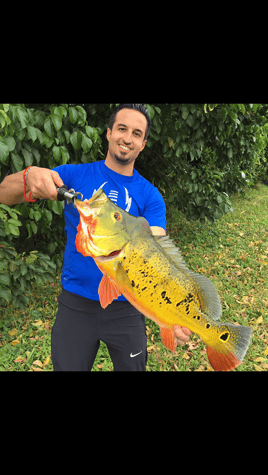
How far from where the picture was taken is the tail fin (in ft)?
4.57

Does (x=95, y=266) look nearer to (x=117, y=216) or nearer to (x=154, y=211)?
(x=154, y=211)

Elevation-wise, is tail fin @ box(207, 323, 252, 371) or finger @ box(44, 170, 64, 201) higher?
finger @ box(44, 170, 64, 201)

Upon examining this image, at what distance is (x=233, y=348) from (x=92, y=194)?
1.18 meters

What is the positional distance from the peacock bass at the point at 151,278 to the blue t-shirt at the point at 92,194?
520 mm

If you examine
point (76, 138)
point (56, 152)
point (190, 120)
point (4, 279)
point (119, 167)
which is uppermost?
point (190, 120)

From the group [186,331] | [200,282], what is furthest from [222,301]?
[200,282]

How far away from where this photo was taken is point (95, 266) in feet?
6.40

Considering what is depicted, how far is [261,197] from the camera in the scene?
12.5 m

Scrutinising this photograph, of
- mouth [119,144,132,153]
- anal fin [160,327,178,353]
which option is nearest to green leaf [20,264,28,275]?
mouth [119,144,132,153]

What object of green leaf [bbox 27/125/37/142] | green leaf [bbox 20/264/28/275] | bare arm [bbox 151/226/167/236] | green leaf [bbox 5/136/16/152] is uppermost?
green leaf [bbox 27/125/37/142]

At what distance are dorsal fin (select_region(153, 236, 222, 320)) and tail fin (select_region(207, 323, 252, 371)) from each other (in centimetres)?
9

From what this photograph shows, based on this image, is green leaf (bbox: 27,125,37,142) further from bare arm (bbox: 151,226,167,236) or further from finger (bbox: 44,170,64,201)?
bare arm (bbox: 151,226,167,236)

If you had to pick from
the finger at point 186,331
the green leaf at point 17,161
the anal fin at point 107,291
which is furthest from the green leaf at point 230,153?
the anal fin at point 107,291

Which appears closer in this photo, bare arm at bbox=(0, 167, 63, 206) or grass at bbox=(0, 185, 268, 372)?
bare arm at bbox=(0, 167, 63, 206)
